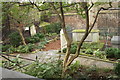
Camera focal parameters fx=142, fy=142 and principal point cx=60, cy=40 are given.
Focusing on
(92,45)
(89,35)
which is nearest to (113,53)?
(92,45)

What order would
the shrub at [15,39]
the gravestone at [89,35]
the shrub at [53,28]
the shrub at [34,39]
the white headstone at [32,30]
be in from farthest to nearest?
the shrub at [53,28], the white headstone at [32,30], the shrub at [34,39], the shrub at [15,39], the gravestone at [89,35]

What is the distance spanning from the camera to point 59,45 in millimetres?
8648

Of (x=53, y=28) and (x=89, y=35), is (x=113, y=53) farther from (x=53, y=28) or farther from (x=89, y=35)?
(x=53, y=28)

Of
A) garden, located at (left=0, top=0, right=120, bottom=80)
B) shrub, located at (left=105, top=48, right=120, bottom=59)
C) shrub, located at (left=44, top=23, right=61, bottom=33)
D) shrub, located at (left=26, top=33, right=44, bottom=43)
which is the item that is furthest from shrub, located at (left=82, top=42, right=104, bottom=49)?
shrub, located at (left=44, top=23, right=61, bottom=33)

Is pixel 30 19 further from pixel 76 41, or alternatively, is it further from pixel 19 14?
pixel 76 41

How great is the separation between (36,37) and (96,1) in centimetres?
725

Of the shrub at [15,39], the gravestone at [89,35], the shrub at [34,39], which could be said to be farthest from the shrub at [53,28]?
the gravestone at [89,35]

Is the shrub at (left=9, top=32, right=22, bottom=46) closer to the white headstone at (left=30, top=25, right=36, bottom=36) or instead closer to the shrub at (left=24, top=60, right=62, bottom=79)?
the white headstone at (left=30, top=25, right=36, bottom=36)

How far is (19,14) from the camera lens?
742cm

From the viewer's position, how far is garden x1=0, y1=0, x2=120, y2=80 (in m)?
2.97

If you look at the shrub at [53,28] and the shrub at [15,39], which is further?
the shrub at [53,28]

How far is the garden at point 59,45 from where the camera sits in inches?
117

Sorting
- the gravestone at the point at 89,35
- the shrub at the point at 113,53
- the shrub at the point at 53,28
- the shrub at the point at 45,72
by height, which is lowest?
the shrub at the point at 113,53

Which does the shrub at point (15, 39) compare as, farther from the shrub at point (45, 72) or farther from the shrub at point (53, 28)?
the shrub at point (45, 72)
